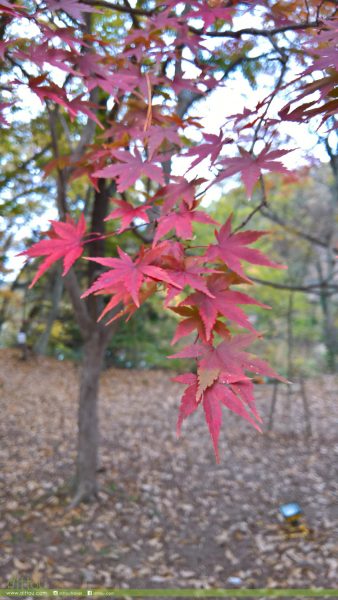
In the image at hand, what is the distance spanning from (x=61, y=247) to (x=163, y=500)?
3.39 metres

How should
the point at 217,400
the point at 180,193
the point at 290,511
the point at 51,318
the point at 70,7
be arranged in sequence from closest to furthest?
the point at 217,400
the point at 180,193
the point at 70,7
the point at 290,511
the point at 51,318

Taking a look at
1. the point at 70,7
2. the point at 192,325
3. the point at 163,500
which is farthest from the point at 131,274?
the point at 163,500

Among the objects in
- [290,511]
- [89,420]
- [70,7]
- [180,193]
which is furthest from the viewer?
[89,420]

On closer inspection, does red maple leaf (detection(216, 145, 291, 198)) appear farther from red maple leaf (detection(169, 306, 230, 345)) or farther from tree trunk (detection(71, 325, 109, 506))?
tree trunk (detection(71, 325, 109, 506))

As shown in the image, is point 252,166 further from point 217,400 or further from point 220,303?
point 217,400

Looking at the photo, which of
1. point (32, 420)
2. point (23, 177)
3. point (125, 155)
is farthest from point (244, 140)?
point (32, 420)

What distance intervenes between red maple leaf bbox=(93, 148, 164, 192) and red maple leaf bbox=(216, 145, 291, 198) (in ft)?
0.64

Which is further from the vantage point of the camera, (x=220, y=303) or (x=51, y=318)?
(x=51, y=318)

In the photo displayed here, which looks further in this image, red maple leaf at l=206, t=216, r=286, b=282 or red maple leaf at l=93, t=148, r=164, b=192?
red maple leaf at l=93, t=148, r=164, b=192

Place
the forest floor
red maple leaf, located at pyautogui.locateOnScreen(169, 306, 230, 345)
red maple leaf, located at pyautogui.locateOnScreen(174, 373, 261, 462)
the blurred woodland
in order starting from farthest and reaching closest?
the blurred woodland → the forest floor → red maple leaf, located at pyautogui.locateOnScreen(169, 306, 230, 345) → red maple leaf, located at pyautogui.locateOnScreen(174, 373, 261, 462)

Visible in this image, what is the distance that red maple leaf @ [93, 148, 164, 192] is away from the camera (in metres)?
1.21

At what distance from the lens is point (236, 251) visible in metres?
1.08

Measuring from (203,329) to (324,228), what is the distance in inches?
308

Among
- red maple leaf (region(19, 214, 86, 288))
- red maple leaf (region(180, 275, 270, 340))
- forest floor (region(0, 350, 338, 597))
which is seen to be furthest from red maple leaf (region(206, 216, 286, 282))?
forest floor (region(0, 350, 338, 597))
